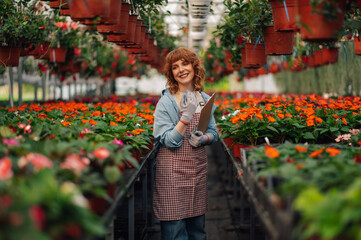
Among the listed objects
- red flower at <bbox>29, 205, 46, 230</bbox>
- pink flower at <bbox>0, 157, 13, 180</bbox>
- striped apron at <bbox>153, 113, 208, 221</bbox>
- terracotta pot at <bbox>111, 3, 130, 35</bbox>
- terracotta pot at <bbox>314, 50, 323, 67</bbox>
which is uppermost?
terracotta pot at <bbox>111, 3, 130, 35</bbox>

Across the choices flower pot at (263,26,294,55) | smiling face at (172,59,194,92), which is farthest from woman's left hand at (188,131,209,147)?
flower pot at (263,26,294,55)

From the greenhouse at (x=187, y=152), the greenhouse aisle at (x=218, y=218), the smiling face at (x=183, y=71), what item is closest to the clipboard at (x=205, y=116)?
the greenhouse at (x=187, y=152)

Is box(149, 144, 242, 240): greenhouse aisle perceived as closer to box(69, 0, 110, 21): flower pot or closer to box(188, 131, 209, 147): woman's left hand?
box(188, 131, 209, 147): woman's left hand

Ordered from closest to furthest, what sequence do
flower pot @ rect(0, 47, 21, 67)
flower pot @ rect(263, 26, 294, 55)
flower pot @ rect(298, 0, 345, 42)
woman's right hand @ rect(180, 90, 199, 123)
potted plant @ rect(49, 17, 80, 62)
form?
flower pot @ rect(298, 0, 345, 42) → woman's right hand @ rect(180, 90, 199, 123) → flower pot @ rect(263, 26, 294, 55) → flower pot @ rect(0, 47, 21, 67) → potted plant @ rect(49, 17, 80, 62)

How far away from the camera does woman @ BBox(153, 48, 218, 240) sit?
2.61 m

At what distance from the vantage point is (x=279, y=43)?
3354mm

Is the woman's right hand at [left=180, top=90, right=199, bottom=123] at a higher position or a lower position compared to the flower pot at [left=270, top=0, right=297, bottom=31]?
lower

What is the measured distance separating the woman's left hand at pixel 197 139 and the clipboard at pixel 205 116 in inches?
1.9

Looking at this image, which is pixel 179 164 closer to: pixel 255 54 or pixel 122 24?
pixel 122 24

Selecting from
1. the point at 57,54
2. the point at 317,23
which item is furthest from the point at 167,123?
the point at 57,54

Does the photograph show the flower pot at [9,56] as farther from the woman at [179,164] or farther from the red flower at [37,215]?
the red flower at [37,215]

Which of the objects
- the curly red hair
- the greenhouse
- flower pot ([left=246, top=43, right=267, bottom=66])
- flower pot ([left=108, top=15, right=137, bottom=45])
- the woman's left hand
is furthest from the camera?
flower pot ([left=246, top=43, right=267, bottom=66])

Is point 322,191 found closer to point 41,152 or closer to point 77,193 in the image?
point 77,193

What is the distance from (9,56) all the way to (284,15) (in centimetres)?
263
